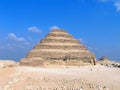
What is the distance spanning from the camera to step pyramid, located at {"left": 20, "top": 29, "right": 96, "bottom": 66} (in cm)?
5272

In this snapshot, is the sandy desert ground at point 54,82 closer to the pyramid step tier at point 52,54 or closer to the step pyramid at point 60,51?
the step pyramid at point 60,51

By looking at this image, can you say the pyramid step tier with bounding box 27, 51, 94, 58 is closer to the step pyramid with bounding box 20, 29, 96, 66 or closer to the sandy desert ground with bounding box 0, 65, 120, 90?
the step pyramid with bounding box 20, 29, 96, 66

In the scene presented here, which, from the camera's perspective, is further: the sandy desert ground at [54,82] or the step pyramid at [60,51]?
the step pyramid at [60,51]

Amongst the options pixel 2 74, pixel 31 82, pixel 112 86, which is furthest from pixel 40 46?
pixel 112 86

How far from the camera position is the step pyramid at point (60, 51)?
52.7 metres

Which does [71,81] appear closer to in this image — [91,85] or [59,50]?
[91,85]

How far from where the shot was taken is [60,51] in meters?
53.6

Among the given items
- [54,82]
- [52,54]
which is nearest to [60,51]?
[52,54]

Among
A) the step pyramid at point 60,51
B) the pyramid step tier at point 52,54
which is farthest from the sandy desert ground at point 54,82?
the pyramid step tier at point 52,54

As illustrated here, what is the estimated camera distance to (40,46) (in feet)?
183

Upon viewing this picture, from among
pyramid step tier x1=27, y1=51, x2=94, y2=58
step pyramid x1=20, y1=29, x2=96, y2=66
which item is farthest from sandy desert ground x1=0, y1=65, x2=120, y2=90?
pyramid step tier x1=27, y1=51, x2=94, y2=58

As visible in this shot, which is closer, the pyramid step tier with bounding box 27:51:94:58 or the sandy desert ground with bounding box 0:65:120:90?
the sandy desert ground with bounding box 0:65:120:90

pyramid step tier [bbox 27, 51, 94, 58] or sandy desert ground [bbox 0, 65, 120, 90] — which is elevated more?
pyramid step tier [bbox 27, 51, 94, 58]

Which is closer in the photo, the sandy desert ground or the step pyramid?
the sandy desert ground
